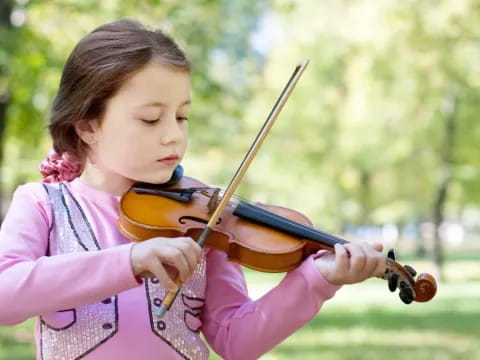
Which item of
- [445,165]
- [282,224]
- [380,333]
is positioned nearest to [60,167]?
[282,224]

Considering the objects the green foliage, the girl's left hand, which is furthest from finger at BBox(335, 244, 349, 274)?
the green foliage

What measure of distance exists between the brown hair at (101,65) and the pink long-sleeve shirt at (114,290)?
0.54 ft

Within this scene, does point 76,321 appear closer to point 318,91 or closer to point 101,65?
point 101,65

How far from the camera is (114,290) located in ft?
4.98

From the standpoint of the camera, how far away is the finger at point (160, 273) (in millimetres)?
1444

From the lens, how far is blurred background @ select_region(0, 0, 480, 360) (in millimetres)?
8633

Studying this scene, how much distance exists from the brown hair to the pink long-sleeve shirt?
164 mm

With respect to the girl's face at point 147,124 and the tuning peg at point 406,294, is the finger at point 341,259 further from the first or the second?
the girl's face at point 147,124

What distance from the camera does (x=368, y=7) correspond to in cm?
1420

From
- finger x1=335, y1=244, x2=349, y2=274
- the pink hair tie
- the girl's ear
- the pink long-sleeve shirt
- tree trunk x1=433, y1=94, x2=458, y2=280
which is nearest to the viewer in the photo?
the pink long-sleeve shirt

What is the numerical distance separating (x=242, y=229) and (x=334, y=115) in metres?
20.8

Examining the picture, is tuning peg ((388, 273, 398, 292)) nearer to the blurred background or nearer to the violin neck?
the violin neck

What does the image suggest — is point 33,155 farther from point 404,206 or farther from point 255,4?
point 404,206

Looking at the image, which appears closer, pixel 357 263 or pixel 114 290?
pixel 114 290
